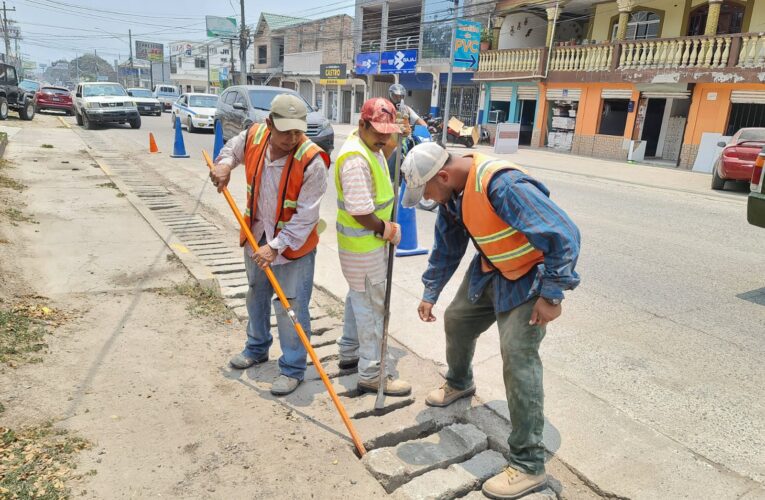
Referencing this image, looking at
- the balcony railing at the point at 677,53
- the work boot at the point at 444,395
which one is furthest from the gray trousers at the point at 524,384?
the balcony railing at the point at 677,53

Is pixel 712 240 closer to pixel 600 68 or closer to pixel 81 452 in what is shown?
pixel 81 452

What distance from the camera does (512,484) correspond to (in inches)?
97.3

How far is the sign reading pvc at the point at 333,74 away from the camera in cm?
3500

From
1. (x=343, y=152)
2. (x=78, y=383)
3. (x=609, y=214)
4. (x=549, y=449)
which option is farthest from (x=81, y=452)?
(x=609, y=214)

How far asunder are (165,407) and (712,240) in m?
7.23

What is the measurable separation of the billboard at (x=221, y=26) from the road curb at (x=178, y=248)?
149 ft

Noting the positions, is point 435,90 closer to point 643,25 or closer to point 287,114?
point 643,25

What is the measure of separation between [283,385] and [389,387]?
622mm

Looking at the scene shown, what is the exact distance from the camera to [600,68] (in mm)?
19703

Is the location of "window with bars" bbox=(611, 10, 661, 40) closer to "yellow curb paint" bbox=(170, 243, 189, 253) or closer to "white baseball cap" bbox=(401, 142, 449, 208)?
"yellow curb paint" bbox=(170, 243, 189, 253)

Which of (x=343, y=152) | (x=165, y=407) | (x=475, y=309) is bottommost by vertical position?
(x=165, y=407)

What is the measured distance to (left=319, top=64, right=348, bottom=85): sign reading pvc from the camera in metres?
35.0

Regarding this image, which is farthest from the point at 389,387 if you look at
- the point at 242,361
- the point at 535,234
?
the point at 535,234

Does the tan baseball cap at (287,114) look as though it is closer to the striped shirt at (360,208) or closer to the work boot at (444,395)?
the striped shirt at (360,208)
